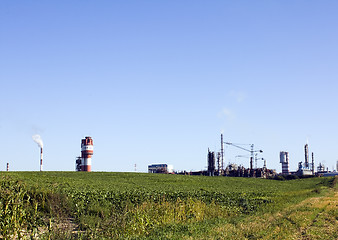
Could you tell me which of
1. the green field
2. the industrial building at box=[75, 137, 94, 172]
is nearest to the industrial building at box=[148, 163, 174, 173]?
the industrial building at box=[75, 137, 94, 172]

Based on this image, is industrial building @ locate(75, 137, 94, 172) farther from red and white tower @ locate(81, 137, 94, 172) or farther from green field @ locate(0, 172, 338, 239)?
green field @ locate(0, 172, 338, 239)

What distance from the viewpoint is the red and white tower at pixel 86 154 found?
396ft

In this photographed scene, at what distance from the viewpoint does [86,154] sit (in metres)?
121

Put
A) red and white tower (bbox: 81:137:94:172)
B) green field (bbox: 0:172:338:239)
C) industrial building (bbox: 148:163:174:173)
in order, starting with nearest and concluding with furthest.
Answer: green field (bbox: 0:172:338:239) → red and white tower (bbox: 81:137:94:172) → industrial building (bbox: 148:163:174:173)

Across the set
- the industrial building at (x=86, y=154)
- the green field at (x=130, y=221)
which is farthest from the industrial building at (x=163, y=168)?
the green field at (x=130, y=221)

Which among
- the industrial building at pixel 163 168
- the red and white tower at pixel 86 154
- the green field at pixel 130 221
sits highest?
the red and white tower at pixel 86 154

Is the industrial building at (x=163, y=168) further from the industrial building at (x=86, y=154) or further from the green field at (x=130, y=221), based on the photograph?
the green field at (x=130, y=221)

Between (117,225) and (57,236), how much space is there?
3338mm

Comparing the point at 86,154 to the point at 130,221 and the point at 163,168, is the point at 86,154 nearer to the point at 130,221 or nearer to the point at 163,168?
the point at 163,168

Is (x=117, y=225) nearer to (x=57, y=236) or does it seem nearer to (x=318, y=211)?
(x=57, y=236)

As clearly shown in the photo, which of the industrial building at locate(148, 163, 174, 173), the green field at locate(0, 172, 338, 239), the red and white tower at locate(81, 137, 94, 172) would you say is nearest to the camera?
the green field at locate(0, 172, 338, 239)

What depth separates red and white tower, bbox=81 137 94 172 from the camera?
120688 millimetres

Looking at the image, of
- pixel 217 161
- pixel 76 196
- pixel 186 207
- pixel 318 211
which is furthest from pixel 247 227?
pixel 217 161

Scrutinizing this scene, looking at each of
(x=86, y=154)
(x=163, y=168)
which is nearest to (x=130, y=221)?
(x=86, y=154)
